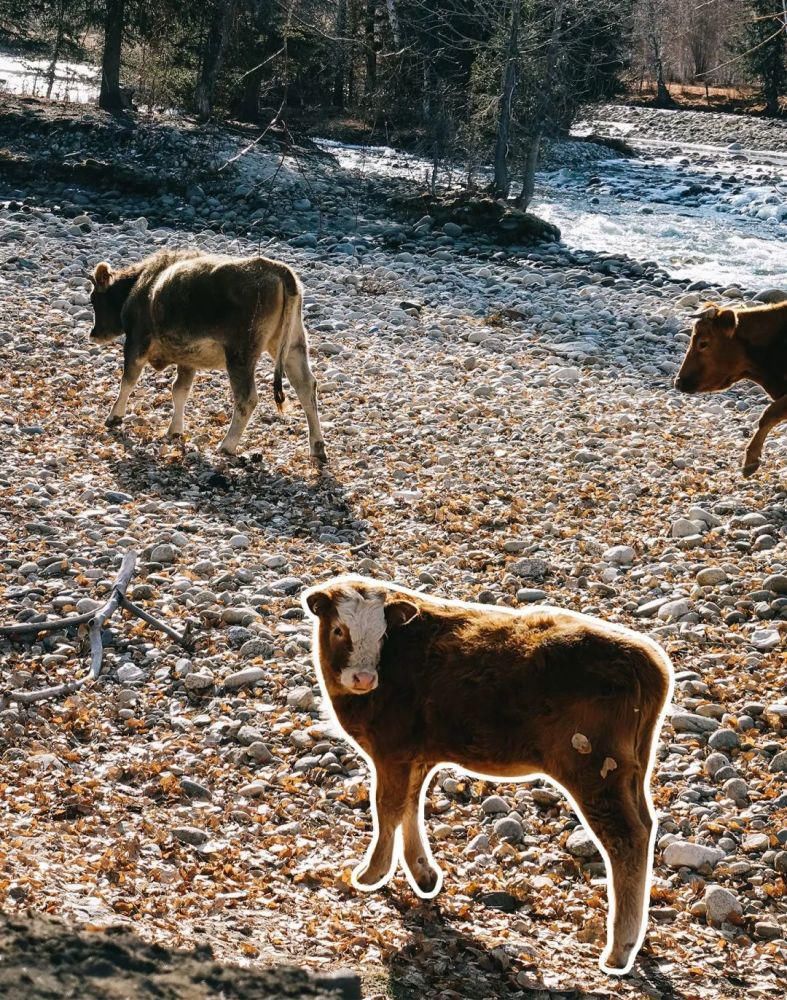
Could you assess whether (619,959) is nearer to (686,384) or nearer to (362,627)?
(362,627)

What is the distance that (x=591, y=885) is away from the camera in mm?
5887

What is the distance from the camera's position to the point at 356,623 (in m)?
4.86

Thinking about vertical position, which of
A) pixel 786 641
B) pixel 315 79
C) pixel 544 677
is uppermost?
pixel 315 79

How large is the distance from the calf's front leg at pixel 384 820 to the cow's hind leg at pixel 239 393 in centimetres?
721

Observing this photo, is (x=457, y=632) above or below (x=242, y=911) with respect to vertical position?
above

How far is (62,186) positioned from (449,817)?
71.9 feet

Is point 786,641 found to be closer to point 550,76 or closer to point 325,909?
point 325,909

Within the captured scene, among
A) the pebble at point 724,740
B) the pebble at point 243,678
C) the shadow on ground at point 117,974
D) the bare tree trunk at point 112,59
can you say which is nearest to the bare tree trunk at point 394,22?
the bare tree trunk at point 112,59

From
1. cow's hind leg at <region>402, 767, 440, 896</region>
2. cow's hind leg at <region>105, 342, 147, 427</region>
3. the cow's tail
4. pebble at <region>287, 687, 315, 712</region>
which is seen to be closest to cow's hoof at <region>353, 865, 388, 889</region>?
cow's hind leg at <region>402, 767, 440, 896</region>

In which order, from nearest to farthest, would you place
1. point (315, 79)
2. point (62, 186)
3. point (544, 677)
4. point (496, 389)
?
point (544, 677), point (496, 389), point (62, 186), point (315, 79)

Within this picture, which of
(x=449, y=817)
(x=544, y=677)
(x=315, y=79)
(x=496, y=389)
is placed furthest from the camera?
(x=315, y=79)

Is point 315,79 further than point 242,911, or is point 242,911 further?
point 315,79

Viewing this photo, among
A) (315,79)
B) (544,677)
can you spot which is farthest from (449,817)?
(315,79)

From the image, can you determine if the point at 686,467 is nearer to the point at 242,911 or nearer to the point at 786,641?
the point at 786,641
